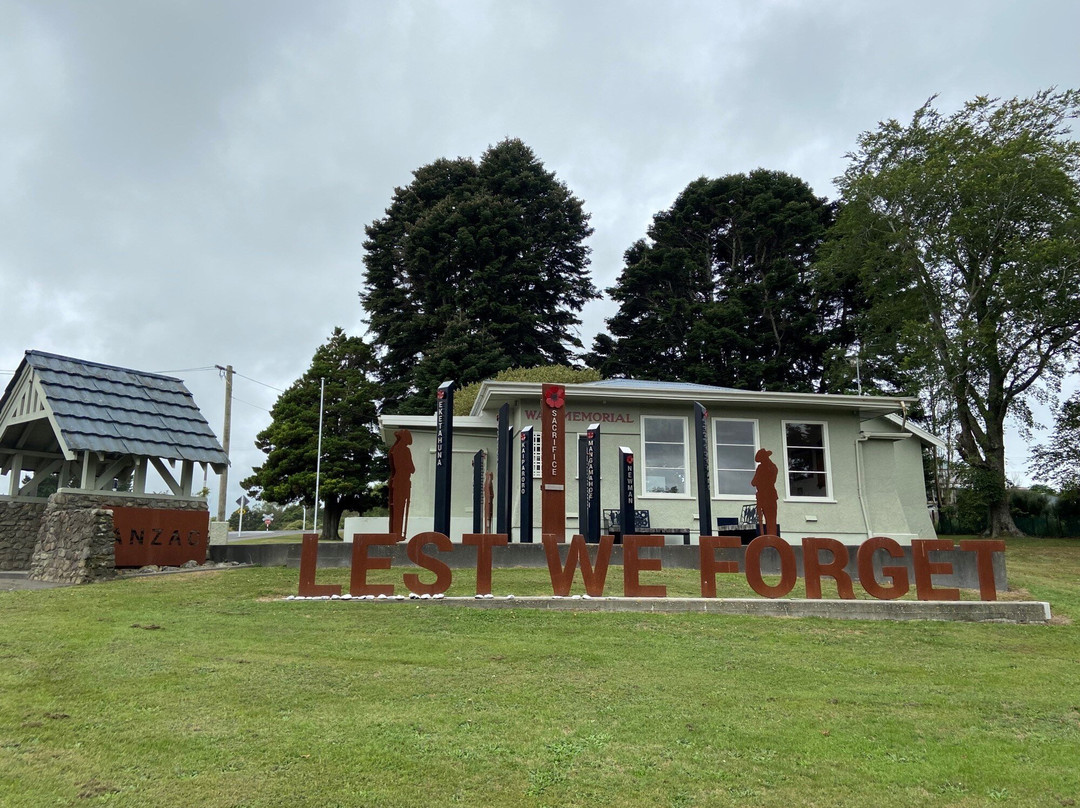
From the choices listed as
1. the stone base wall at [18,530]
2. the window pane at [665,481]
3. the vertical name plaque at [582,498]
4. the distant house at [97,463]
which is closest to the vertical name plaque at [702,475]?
the vertical name plaque at [582,498]

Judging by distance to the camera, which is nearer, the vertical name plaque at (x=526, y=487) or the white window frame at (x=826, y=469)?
the vertical name plaque at (x=526, y=487)

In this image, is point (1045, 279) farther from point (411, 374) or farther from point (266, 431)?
point (266, 431)

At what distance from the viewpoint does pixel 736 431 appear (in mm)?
19281

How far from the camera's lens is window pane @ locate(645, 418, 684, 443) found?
61.9ft

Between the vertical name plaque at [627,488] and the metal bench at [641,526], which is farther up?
the vertical name plaque at [627,488]

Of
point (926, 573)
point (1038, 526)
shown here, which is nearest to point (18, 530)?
point (926, 573)

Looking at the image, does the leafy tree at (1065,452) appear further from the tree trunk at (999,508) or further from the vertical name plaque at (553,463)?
the vertical name plaque at (553,463)

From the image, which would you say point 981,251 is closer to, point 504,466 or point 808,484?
A: point 808,484

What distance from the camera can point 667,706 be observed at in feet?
18.4

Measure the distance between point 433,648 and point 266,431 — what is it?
2949 centimetres

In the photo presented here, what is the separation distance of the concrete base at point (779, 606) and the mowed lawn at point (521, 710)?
1.43ft

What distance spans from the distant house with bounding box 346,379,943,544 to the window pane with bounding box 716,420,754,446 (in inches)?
1.1

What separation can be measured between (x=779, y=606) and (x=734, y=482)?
9.75 m

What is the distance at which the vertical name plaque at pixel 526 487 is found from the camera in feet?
49.8
